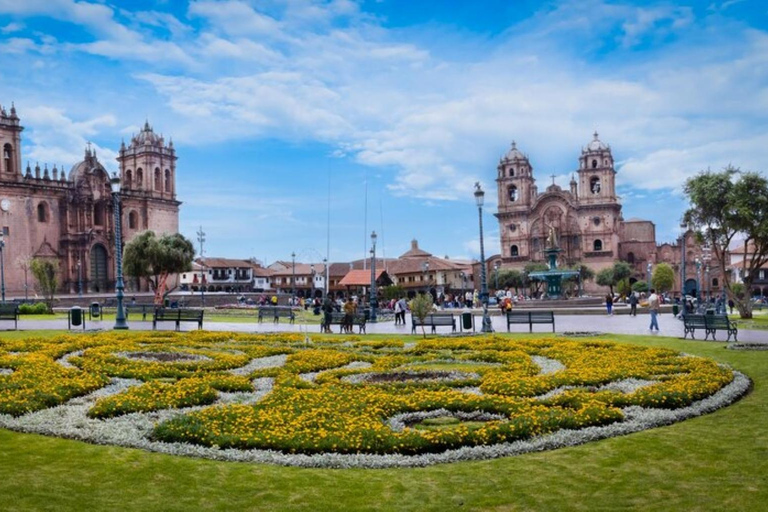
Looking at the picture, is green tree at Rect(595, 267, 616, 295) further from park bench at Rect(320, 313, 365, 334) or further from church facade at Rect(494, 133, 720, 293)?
park bench at Rect(320, 313, 365, 334)

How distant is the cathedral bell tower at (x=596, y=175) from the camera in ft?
375

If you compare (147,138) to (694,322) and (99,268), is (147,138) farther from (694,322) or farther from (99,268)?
(694,322)

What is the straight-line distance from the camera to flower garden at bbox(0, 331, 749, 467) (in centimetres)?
937

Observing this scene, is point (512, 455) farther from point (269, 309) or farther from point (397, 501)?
point (269, 309)

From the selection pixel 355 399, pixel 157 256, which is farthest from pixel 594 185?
pixel 355 399

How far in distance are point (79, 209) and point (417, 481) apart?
83.7 meters

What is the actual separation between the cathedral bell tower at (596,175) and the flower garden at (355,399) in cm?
9903

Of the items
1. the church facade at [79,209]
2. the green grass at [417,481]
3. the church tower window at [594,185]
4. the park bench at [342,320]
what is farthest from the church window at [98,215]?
the green grass at [417,481]

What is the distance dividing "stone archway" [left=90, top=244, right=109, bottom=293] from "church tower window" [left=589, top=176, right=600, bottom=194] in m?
73.7

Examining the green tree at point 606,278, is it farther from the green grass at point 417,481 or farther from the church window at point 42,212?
the green grass at point 417,481

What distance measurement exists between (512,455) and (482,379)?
5575 mm

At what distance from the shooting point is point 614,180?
4542 inches

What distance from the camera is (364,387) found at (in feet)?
45.5

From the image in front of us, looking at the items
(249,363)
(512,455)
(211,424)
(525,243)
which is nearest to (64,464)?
(211,424)
